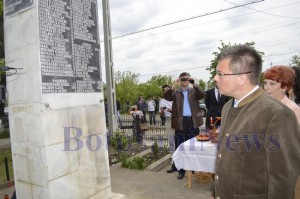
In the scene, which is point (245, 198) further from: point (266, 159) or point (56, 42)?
point (56, 42)

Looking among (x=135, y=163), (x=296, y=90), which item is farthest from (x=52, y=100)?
(x=135, y=163)

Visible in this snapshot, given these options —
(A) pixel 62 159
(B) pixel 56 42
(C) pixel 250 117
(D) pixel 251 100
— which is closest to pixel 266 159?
(C) pixel 250 117

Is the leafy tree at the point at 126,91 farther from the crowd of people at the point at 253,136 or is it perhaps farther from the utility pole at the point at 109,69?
the crowd of people at the point at 253,136

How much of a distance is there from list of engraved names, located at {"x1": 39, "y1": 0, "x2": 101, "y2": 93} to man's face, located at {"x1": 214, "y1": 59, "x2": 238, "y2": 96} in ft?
7.42

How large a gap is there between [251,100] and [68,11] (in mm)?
2943

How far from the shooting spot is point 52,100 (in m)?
3.60

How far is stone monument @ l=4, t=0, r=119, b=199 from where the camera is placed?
11.4ft

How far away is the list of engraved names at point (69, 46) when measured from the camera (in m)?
3.55

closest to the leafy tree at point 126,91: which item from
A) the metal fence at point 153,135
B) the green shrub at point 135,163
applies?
the metal fence at point 153,135

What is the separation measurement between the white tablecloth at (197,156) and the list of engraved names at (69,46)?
1.96 metres

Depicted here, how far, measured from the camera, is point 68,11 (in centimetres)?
394

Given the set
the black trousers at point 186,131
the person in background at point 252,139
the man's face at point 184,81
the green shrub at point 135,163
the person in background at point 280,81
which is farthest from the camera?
the green shrub at point 135,163

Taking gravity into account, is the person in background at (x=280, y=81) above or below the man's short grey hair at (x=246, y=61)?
below

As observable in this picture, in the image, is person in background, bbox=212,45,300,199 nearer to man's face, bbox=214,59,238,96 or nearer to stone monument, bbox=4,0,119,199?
man's face, bbox=214,59,238,96
